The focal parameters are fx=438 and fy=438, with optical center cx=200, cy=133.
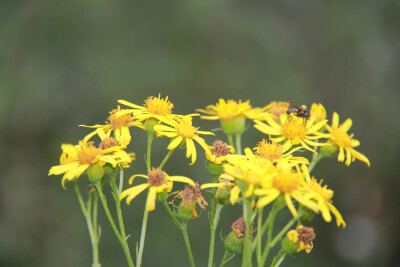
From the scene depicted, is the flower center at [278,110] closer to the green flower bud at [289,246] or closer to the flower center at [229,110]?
the flower center at [229,110]

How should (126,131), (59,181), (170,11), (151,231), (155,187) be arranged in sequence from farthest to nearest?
1. (170,11)
2. (59,181)
3. (151,231)
4. (126,131)
5. (155,187)

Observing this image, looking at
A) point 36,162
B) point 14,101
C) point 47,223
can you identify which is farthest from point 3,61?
point 47,223

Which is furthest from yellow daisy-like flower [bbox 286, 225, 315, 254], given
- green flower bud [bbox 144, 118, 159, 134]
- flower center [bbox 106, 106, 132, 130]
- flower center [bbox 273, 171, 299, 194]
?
flower center [bbox 106, 106, 132, 130]

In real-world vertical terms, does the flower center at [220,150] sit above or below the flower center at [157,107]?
below

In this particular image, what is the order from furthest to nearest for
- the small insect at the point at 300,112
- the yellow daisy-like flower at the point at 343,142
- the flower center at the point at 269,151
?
the small insect at the point at 300,112 < the yellow daisy-like flower at the point at 343,142 < the flower center at the point at 269,151

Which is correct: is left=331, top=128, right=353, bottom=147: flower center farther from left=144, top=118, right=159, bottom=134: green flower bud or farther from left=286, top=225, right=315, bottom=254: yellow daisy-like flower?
left=144, top=118, right=159, bottom=134: green flower bud

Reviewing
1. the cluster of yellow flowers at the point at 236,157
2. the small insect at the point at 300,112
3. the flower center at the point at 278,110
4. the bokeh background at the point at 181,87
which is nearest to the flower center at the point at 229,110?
the cluster of yellow flowers at the point at 236,157

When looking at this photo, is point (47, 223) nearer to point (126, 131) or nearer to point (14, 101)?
point (14, 101)
